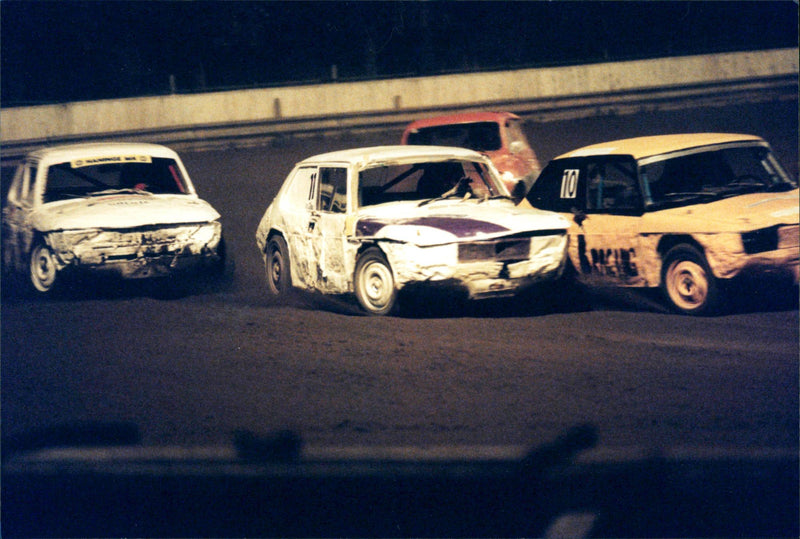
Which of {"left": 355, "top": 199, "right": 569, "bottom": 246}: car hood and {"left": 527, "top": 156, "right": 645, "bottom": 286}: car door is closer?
{"left": 355, "top": 199, "right": 569, "bottom": 246}: car hood

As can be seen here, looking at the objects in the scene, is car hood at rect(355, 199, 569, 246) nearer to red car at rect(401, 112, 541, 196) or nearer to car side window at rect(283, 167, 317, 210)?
car side window at rect(283, 167, 317, 210)

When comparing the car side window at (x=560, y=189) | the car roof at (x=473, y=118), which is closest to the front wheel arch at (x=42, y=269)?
the car side window at (x=560, y=189)

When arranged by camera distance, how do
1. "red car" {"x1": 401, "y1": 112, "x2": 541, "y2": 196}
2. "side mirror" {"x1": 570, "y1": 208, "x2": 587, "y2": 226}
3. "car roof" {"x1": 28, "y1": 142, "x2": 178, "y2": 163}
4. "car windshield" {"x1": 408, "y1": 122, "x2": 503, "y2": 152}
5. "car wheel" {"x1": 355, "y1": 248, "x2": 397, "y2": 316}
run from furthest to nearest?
"car windshield" {"x1": 408, "y1": 122, "x2": 503, "y2": 152}, "red car" {"x1": 401, "y1": 112, "x2": 541, "y2": 196}, "car roof" {"x1": 28, "y1": 142, "x2": 178, "y2": 163}, "side mirror" {"x1": 570, "y1": 208, "x2": 587, "y2": 226}, "car wheel" {"x1": 355, "y1": 248, "x2": 397, "y2": 316}

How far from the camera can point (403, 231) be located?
298 inches

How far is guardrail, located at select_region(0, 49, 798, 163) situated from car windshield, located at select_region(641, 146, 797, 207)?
1165cm

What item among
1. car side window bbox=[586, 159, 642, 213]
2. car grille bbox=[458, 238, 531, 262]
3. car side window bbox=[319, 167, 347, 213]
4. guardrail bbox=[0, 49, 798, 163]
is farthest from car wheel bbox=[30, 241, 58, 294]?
guardrail bbox=[0, 49, 798, 163]

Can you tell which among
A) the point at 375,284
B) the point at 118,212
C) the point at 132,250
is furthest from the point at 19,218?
the point at 375,284

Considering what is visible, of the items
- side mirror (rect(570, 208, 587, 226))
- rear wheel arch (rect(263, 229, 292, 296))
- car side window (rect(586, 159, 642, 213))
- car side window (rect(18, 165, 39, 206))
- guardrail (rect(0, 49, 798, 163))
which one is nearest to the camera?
car side window (rect(586, 159, 642, 213))

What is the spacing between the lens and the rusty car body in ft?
23.3

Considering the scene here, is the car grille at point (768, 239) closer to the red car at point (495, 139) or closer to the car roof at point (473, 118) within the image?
the red car at point (495, 139)

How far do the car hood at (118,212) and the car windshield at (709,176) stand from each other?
450 centimetres

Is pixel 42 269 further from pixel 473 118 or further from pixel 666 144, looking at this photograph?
pixel 473 118

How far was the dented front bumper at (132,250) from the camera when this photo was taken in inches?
353

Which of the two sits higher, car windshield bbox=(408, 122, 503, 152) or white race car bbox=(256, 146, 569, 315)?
car windshield bbox=(408, 122, 503, 152)
